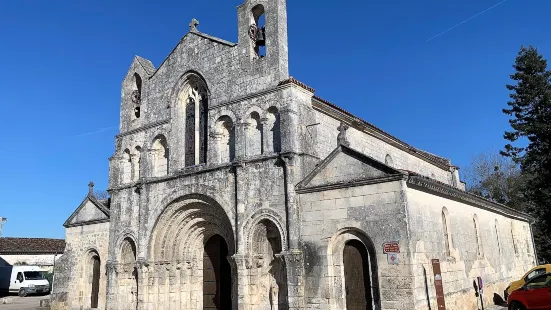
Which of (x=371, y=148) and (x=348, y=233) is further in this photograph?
(x=371, y=148)

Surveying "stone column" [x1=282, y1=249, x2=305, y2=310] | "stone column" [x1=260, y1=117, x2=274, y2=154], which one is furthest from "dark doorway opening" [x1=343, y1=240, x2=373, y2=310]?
"stone column" [x1=260, y1=117, x2=274, y2=154]

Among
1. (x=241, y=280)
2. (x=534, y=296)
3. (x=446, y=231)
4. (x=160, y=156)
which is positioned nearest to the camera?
(x=534, y=296)

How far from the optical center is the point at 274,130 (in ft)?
48.6

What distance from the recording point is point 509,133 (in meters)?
29.5

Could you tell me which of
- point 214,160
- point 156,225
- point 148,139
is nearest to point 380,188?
point 214,160

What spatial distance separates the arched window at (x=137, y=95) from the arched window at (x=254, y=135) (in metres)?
7.09

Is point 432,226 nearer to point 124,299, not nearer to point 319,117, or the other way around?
point 319,117

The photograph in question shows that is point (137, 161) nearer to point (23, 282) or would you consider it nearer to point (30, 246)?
point (23, 282)

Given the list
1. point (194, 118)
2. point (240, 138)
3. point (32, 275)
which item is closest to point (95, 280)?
point (194, 118)

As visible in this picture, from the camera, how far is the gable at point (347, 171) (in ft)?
39.8

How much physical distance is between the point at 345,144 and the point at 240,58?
544 centimetres

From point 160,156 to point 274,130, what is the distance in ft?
20.4

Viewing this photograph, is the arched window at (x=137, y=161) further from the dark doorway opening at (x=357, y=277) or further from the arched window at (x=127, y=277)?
the dark doorway opening at (x=357, y=277)

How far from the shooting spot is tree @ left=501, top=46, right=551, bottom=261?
26747 millimetres
